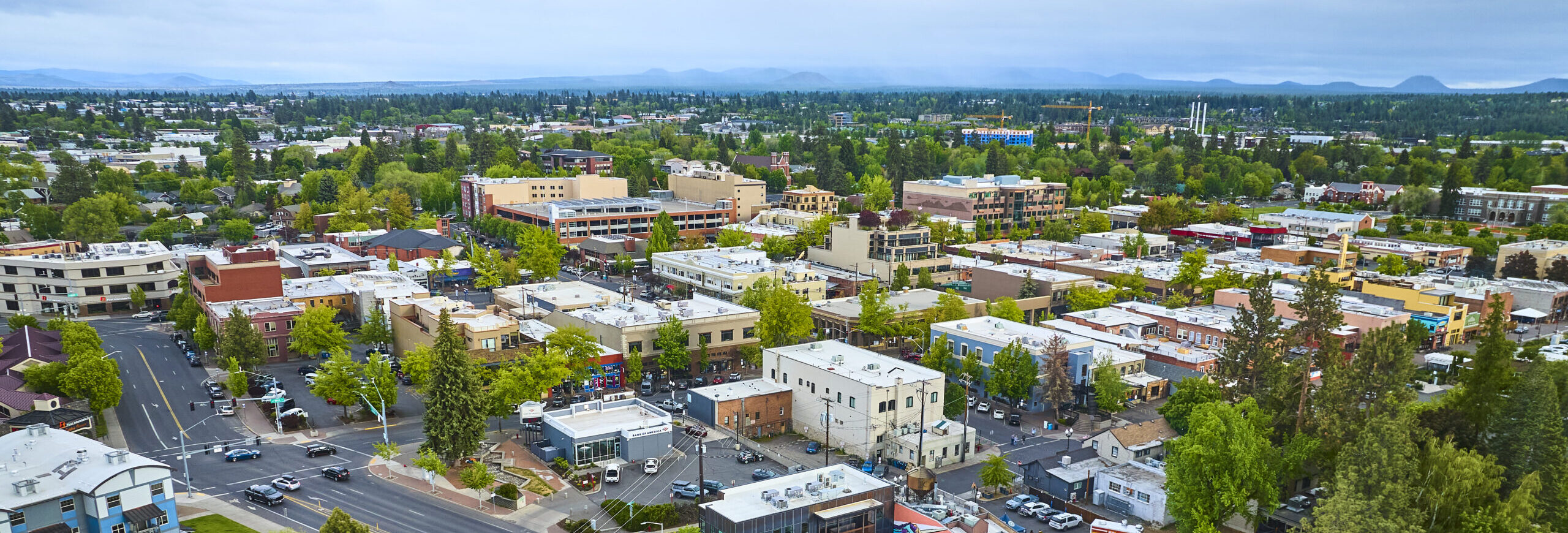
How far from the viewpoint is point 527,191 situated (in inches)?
3292

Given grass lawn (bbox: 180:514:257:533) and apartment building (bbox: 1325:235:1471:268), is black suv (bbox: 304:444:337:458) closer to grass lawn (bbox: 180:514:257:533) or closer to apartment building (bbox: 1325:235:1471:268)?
grass lawn (bbox: 180:514:257:533)

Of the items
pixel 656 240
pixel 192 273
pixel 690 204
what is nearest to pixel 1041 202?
pixel 690 204

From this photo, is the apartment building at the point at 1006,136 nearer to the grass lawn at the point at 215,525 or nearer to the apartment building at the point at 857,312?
the apartment building at the point at 857,312

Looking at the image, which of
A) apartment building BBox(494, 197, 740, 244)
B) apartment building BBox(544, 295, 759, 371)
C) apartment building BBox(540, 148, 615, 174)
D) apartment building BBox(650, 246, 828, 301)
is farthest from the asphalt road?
apartment building BBox(540, 148, 615, 174)

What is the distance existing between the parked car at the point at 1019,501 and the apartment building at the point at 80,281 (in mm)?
47660

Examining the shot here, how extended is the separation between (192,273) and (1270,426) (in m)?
49.4

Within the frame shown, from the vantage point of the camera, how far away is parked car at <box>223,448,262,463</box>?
100ft

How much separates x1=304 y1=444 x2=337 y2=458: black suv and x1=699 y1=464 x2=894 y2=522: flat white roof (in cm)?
1372

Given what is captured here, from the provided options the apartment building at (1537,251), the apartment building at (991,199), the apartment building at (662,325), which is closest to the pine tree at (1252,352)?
the apartment building at (662,325)

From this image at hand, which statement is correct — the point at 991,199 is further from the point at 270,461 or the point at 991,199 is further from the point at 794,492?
the point at 270,461

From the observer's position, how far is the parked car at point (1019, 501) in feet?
93.1

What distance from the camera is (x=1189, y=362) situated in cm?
4047

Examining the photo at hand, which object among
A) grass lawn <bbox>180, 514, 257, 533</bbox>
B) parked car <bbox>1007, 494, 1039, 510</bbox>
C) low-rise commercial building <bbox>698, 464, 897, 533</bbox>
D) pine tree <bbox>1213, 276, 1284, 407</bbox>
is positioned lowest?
parked car <bbox>1007, 494, 1039, 510</bbox>

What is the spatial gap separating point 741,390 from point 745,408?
1309 millimetres
